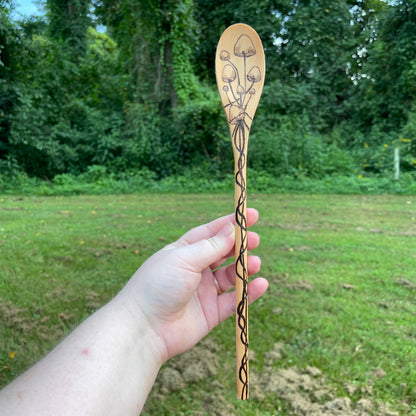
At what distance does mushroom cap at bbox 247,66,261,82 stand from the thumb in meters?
0.53

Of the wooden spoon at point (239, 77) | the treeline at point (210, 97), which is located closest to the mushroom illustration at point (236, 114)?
the wooden spoon at point (239, 77)

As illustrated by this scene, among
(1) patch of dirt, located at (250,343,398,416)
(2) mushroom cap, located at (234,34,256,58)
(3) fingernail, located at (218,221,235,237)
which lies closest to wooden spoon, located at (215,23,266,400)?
(2) mushroom cap, located at (234,34,256,58)

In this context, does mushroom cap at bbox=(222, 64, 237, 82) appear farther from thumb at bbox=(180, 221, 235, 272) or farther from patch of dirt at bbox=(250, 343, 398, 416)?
patch of dirt at bbox=(250, 343, 398, 416)

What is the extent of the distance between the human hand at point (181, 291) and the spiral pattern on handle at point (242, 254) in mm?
39

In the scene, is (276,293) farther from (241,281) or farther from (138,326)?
(138,326)

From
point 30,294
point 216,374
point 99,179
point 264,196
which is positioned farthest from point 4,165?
point 216,374

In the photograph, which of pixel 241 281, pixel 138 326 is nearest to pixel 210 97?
pixel 241 281

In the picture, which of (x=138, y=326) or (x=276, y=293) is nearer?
(x=138, y=326)

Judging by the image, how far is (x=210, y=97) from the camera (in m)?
7.24

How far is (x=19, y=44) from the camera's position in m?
4.36

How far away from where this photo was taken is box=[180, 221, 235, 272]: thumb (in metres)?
1.12

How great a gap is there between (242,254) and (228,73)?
630 millimetres

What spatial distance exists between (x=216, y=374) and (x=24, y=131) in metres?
5.82

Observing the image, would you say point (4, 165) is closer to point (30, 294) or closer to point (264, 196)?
point (264, 196)
